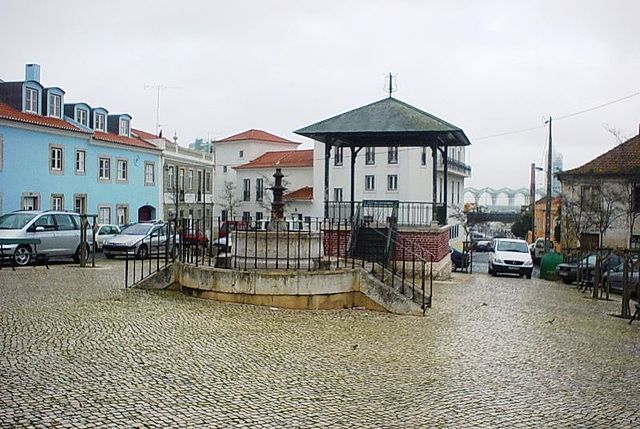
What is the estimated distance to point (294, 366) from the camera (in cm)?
806

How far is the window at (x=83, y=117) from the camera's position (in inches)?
1531

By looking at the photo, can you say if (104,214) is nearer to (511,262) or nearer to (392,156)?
(511,262)

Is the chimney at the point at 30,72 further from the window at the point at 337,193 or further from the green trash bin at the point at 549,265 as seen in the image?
the green trash bin at the point at 549,265

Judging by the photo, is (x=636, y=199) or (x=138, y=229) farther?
(x=636, y=199)

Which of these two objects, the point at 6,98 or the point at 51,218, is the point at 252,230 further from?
the point at 6,98

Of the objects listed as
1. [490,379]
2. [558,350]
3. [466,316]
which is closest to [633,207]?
[466,316]

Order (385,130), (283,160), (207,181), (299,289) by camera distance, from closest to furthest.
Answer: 1. (299,289)
2. (385,130)
3. (207,181)
4. (283,160)

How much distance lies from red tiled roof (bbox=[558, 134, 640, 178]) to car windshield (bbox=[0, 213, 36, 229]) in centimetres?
2957

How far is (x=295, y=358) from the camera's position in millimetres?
8492

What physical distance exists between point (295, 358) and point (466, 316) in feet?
18.8

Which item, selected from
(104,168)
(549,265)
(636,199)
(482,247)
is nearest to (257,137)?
(482,247)

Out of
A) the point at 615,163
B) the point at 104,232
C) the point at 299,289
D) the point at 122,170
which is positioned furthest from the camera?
the point at 122,170

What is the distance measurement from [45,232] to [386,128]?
11.0 m

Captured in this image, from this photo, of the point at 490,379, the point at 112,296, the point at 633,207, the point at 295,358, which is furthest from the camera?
the point at 633,207
